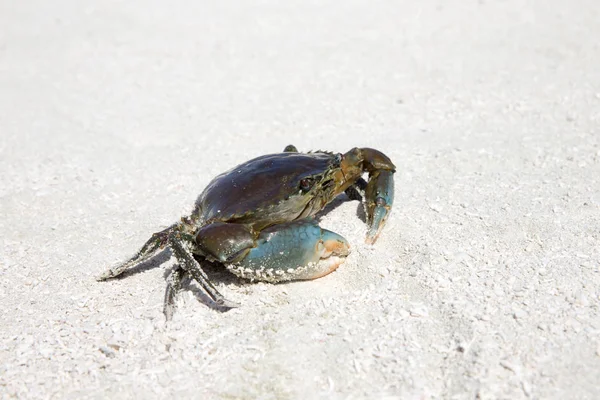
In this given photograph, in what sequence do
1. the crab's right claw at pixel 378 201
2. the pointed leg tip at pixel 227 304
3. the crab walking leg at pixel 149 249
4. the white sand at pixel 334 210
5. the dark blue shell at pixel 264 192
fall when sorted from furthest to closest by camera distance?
the crab's right claw at pixel 378 201 → the crab walking leg at pixel 149 249 → the dark blue shell at pixel 264 192 → the pointed leg tip at pixel 227 304 → the white sand at pixel 334 210

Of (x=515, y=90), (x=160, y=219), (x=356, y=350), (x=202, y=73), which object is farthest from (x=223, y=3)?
(x=356, y=350)

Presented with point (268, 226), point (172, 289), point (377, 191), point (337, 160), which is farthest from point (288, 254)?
point (377, 191)

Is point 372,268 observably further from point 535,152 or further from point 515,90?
point 515,90

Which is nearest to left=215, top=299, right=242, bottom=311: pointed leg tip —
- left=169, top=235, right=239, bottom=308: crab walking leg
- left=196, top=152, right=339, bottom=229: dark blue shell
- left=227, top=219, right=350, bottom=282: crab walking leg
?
left=169, top=235, right=239, bottom=308: crab walking leg

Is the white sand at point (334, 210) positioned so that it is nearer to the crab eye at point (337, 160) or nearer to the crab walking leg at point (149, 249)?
the crab walking leg at point (149, 249)

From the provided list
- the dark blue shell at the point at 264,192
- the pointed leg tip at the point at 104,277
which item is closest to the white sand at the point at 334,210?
the pointed leg tip at the point at 104,277

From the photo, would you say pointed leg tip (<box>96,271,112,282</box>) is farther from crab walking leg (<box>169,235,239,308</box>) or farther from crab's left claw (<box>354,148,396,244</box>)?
crab's left claw (<box>354,148,396,244</box>)
